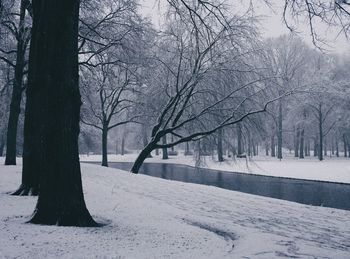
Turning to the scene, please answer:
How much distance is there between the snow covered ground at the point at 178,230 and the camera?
4995 millimetres

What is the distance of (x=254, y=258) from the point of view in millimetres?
5152

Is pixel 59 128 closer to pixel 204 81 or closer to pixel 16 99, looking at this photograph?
pixel 204 81

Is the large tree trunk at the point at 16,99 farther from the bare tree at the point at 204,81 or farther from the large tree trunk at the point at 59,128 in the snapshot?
the large tree trunk at the point at 59,128

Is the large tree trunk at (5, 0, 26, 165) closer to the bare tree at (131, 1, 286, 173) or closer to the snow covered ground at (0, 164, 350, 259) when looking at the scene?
the bare tree at (131, 1, 286, 173)

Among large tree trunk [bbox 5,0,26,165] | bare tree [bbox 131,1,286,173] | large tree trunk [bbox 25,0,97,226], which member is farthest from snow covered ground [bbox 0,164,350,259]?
large tree trunk [bbox 5,0,26,165]

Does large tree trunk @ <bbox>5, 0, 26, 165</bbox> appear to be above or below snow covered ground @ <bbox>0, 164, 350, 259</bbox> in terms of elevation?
above

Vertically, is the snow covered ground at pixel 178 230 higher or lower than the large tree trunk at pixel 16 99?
lower

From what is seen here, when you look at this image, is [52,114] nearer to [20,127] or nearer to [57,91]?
[57,91]

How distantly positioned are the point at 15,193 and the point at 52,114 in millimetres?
4046

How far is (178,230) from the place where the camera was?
6.59 meters

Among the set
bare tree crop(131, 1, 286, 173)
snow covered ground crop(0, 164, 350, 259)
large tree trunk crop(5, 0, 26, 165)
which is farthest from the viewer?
large tree trunk crop(5, 0, 26, 165)

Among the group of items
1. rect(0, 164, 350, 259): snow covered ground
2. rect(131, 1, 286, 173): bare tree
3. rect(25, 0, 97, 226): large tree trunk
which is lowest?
rect(0, 164, 350, 259): snow covered ground

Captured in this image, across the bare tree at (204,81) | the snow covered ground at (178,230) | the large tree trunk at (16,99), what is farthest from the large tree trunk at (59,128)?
the large tree trunk at (16,99)

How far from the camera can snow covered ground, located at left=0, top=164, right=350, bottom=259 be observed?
4.99 metres
